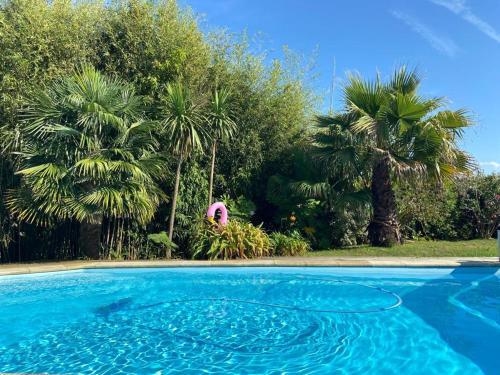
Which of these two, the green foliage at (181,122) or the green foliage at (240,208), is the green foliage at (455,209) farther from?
the green foliage at (181,122)

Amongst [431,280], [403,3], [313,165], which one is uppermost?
[403,3]

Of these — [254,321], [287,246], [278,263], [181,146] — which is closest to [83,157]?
[181,146]

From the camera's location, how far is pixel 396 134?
1041 cm

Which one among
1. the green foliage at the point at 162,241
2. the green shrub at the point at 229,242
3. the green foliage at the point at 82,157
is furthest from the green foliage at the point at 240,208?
the green foliage at the point at 82,157

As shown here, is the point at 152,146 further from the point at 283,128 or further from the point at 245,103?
the point at 283,128

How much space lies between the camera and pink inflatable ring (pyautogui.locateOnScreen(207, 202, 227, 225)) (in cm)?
1032

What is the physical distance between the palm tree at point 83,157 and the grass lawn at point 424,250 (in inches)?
184

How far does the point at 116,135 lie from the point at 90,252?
9.29ft

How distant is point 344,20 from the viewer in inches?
517

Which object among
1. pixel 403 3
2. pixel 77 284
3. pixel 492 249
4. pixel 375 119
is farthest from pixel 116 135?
pixel 492 249

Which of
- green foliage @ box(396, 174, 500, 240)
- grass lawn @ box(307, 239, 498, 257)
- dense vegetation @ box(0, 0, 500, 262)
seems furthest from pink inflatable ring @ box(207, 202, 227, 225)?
green foliage @ box(396, 174, 500, 240)

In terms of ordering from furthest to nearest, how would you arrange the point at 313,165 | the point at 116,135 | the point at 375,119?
1. the point at 313,165
2. the point at 375,119
3. the point at 116,135

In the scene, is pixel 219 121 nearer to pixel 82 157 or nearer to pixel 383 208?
pixel 82 157

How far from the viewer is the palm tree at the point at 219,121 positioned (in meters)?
10.6
